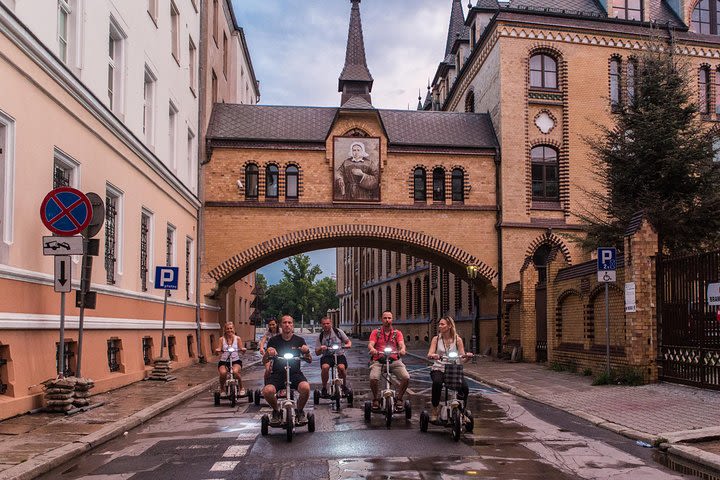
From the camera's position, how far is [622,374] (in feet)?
53.2

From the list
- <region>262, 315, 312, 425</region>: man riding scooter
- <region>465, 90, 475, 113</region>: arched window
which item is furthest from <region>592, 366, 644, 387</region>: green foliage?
<region>465, 90, 475, 113</region>: arched window

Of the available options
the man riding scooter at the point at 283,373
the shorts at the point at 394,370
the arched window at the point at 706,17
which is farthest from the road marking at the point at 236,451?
the arched window at the point at 706,17

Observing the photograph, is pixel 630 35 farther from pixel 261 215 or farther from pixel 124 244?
pixel 124 244

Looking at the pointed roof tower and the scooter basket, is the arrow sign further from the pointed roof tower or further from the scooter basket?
the pointed roof tower

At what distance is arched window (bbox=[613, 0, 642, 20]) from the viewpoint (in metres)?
31.8

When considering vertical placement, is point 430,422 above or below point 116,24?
below

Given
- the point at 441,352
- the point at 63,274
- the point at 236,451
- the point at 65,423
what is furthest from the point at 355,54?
the point at 236,451

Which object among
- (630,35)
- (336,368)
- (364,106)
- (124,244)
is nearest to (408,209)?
(364,106)

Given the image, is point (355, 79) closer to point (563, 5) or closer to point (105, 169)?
point (563, 5)

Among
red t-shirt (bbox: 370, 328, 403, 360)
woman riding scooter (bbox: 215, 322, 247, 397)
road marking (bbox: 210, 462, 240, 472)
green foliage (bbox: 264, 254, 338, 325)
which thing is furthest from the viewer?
green foliage (bbox: 264, 254, 338, 325)

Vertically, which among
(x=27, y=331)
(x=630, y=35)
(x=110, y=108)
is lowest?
(x=27, y=331)

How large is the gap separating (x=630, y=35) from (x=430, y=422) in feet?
82.7

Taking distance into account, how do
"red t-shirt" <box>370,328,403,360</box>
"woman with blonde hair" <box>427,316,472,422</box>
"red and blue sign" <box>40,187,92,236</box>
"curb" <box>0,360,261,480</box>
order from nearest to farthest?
"curb" <box>0,360,261,480</box> < "woman with blonde hair" <box>427,316,472,422</box> < "red and blue sign" <box>40,187,92,236</box> < "red t-shirt" <box>370,328,403,360</box>

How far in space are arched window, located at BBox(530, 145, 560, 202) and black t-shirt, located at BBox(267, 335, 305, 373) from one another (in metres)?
21.0
